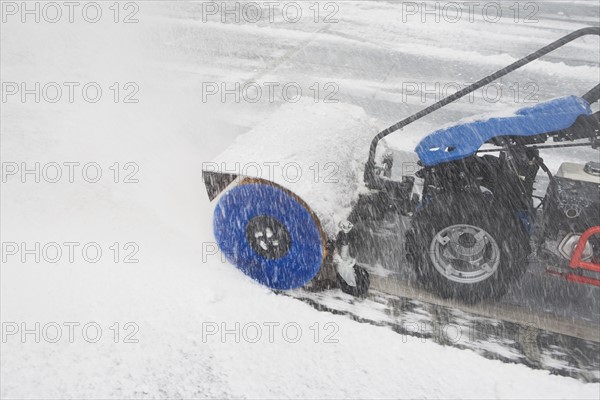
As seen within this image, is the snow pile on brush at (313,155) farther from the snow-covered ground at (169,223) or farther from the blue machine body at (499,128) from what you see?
the blue machine body at (499,128)

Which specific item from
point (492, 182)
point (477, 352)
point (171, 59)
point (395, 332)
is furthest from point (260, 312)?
point (171, 59)

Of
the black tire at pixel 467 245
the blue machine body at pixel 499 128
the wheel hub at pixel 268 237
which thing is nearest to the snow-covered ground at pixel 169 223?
the wheel hub at pixel 268 237

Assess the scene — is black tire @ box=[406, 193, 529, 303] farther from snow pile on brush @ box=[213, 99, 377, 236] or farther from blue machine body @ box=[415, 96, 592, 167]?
snow pile on brush @ box=[213, 99, 377, 236]

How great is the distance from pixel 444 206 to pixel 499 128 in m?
0.59

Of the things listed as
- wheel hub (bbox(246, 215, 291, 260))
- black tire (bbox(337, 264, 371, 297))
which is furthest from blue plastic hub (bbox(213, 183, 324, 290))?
black tire (bbox(337, 264, 371, 297))

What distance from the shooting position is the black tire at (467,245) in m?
3.63

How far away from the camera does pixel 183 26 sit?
11656mm

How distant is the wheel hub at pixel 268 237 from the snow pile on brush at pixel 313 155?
0.99ft

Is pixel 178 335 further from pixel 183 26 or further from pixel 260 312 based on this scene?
pixel 183 26

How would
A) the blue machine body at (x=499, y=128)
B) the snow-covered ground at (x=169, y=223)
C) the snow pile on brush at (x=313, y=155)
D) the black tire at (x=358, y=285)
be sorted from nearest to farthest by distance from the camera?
1. the snow-covered ground at (x=169, y=223)
2. the blue machine body at (x=499, y=128)
3. the snow pile on brush at (x=313, y=155)
4. the black tire at (x=358, y=285)

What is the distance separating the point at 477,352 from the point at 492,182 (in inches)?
42.5

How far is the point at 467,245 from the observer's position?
3.85 metres

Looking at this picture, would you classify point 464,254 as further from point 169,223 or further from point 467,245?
point 169,223

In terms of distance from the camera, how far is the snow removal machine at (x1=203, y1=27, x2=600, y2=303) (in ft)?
12.0
